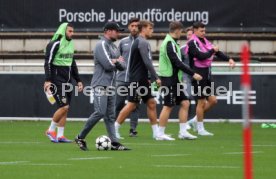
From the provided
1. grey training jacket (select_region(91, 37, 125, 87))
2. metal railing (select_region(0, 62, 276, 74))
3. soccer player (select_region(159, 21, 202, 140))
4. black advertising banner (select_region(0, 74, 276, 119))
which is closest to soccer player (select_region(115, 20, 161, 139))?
soccer player (select_region(159, 21, 202, 140))

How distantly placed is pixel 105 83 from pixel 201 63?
5186 millimetres

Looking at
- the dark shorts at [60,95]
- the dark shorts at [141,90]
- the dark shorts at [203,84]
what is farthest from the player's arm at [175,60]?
the dark shorts at [60,95]

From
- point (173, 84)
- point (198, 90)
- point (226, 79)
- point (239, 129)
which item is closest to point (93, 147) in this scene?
point (173, 84)

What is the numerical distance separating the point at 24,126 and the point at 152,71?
6.50 meters

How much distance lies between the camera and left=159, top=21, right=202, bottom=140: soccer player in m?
20.7

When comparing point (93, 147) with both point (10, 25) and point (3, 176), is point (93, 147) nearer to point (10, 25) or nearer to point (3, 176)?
point (3, 176)

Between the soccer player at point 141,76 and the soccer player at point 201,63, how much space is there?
130 cm

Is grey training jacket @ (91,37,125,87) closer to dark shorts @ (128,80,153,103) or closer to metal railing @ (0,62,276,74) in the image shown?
dark shorts @ (128,80,153,103)

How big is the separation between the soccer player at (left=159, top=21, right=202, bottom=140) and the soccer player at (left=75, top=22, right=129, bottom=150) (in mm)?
3086

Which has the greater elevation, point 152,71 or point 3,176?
point 152,71

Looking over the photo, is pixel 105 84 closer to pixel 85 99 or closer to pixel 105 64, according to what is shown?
pixel 105 64

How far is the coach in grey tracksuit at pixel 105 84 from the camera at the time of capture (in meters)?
17.5

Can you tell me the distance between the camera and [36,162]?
15336 mm

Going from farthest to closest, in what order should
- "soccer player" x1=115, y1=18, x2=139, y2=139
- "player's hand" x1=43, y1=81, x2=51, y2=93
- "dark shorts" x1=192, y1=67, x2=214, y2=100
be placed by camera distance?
1. "dark shorts" x1=192, y1=67, x2=214, y2=100
2. "soccer player" x1=115, y1=18, x2=139, y2=139
3. "player's hand" x1=43, y1=81, x2=51, y2=93
